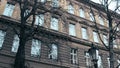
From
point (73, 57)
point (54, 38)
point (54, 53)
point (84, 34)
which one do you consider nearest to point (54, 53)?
point (54, 53)

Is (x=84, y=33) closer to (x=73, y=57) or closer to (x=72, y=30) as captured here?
(x=72, y=30)

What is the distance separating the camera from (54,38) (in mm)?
20375

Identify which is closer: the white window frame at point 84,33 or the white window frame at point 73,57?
the white window frame at point 73,57

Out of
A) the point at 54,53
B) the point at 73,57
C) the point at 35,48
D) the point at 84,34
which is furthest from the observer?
the point at 84,34

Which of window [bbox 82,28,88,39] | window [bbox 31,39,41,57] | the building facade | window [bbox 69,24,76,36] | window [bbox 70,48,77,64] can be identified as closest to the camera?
the building facade

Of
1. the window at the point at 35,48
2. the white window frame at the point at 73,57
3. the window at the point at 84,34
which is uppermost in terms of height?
the window at the point at 84,34

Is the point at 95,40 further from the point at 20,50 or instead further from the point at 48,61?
the point at 20,50

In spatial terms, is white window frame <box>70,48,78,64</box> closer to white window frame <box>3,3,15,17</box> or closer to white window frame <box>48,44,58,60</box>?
white window frame <box>48,44,58,60</box>

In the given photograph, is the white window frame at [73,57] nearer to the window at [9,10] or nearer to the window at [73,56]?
the window at [73,56]

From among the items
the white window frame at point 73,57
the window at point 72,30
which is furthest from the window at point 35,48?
the window at point 72,30

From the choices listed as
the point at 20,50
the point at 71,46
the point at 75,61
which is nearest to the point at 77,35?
the point at 71,46

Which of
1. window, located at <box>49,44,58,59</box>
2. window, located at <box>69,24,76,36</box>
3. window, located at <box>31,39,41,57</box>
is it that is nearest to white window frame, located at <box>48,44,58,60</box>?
window, located at <box>49,44,58,59</box>

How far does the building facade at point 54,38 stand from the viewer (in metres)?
A: 17.7

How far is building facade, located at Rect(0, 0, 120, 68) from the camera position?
58.0ft
